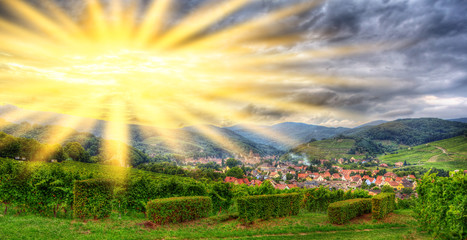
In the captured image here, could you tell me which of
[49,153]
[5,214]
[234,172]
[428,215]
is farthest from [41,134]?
[428,215]

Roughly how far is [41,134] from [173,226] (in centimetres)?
14826

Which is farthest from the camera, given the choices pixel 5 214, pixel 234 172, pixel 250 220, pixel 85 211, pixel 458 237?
pixel 234 172

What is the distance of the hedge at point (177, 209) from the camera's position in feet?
40.4

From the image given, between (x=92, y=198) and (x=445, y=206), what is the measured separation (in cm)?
1555

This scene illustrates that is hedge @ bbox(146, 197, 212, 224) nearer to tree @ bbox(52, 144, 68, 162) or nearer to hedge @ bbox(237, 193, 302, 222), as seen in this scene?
hedge @ bbox(237, 193, 302, 222)

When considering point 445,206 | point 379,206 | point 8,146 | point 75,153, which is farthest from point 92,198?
point 75,153

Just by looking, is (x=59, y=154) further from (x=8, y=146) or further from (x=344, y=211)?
(x=344, y=211)

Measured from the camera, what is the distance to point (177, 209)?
1294cm

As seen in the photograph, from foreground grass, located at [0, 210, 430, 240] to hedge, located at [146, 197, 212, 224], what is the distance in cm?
42

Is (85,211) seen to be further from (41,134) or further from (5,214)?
(41,134)

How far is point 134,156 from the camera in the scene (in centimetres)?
11231

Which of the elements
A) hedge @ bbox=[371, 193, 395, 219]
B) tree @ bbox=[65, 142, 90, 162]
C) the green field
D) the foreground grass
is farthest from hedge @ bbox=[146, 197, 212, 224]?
the green field

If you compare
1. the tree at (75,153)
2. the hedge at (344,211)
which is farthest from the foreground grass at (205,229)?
the tree at (75,153)

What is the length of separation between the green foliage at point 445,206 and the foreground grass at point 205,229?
4.62 feet
